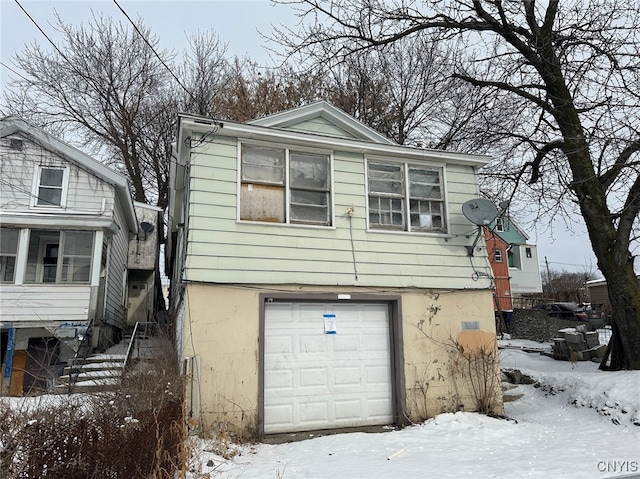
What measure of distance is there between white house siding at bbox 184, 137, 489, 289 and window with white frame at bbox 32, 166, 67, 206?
299 inches

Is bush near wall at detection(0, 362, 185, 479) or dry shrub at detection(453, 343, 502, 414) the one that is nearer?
bush near wall at detection(0, 362, 185, 479)

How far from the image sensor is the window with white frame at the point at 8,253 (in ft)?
40.2

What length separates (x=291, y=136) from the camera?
8.07 m

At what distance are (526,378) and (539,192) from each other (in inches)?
180

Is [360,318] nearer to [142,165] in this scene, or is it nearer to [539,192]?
[539,192]

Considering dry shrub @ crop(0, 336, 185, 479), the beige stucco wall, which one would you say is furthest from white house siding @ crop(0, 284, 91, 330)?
dry shrub @ crop(0, 336, 185, 479)

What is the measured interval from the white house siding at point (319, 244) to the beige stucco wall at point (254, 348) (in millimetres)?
234

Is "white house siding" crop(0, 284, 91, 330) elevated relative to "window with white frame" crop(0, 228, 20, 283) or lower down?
lower down

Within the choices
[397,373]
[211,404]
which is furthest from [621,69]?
[211,404]

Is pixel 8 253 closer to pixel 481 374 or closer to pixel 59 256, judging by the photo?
pixel 59 256

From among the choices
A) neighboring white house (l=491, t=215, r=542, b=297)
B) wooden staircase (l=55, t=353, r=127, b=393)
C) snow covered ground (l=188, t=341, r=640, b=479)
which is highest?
neighboring white house (l=491, t=215, r=542, b=297)

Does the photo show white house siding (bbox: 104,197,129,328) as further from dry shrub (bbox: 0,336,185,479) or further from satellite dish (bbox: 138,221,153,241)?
dry shrub (bbox: 0,336,185,479)

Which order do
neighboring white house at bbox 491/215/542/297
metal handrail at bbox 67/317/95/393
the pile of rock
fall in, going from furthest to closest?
neighboring white house at bbox 491/215/542/297, the pile of rock, metal handrail at bbox 67/317/95/393

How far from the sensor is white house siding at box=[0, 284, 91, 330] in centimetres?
1178
